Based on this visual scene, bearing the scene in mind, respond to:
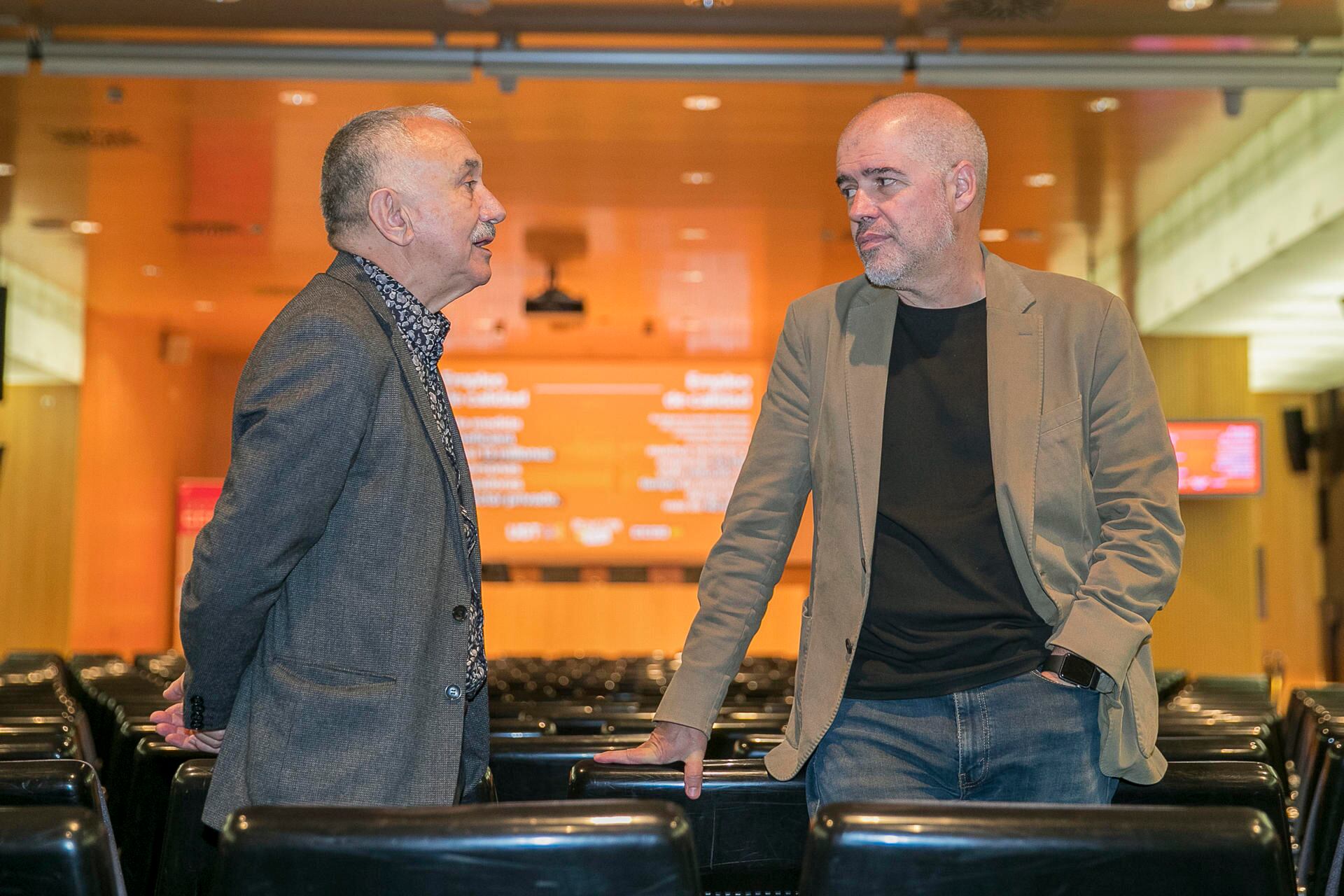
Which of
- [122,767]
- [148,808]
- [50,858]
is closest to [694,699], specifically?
[50,858]

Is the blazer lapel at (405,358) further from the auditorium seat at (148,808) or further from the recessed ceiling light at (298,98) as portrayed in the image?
the recessed ceiling light at (298,98)

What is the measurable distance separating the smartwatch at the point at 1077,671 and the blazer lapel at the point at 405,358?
0.90 m

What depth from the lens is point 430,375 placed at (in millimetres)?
2119

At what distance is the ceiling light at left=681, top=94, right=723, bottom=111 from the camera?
7.69 meters

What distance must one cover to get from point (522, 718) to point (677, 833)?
7.35 ft

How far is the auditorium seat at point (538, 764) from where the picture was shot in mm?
2496

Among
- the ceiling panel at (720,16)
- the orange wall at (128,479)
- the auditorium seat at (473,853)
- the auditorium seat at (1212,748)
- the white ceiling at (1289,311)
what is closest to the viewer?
the auditorium seat at (473,853)

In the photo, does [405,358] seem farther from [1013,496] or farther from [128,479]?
[128,479]

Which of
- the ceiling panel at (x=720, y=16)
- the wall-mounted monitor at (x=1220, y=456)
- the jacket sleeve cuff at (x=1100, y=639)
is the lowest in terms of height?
the jacket sleeve cuff at (x=1100, y=639)

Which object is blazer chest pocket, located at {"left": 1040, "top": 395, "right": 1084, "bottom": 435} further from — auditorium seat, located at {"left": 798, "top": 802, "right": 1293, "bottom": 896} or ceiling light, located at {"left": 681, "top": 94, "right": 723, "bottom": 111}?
ceiling light, located at {"left": 681, "top": 94, "right": 723, "bottom": 111}

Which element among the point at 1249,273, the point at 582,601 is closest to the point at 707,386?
the point at 582,601

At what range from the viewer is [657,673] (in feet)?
25.3

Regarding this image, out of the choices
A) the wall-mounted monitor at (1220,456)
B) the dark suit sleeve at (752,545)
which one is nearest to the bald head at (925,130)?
the dark suit sleeve at (752,545)

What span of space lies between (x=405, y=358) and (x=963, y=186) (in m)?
0.95
